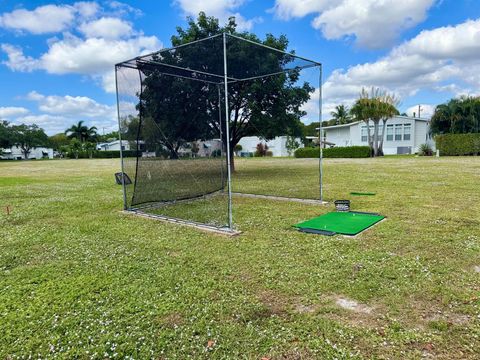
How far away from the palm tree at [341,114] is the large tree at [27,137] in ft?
139

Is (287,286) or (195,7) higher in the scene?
(195,7)

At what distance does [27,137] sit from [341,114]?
43.9m

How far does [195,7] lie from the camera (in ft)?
32.9

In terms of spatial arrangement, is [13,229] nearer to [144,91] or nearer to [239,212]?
[144,91]

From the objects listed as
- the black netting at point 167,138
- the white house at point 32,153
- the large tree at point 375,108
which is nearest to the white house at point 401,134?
the large tree at point 375,108

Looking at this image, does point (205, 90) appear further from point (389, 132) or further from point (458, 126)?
point (389, 132)

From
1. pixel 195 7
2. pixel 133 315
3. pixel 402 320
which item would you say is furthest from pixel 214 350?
pixel 195 7

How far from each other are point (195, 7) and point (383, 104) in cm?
1898

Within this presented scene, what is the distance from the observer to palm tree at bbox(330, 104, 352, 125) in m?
37.8

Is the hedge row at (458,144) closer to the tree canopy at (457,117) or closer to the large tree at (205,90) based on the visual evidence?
the tree canopy at (457,117)

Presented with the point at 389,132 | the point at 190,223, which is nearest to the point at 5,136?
the point at 389,132

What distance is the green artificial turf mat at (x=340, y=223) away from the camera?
399cm

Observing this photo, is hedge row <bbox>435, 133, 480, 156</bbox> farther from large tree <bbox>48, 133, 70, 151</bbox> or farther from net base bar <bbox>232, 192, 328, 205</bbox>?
large tree <bbox>48, 133, 70, 151</bbox>

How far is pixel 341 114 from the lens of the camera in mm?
38281
